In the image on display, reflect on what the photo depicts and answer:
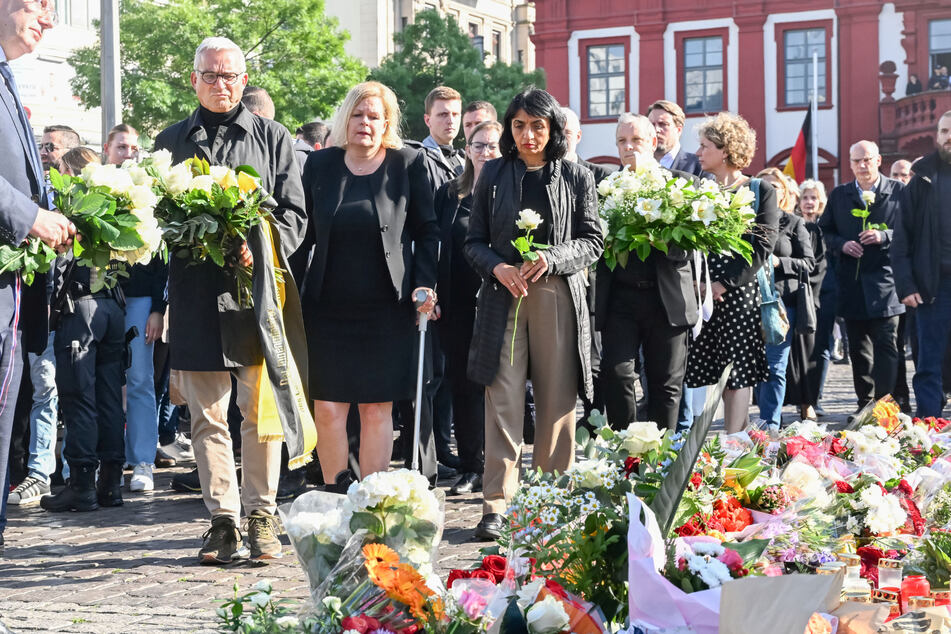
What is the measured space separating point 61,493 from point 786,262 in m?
5.73

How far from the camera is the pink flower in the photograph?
285 centimetres

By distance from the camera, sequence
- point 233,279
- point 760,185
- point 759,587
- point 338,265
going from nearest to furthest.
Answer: point 759,587 < point 233,279 < point 338,265 < point 760,185

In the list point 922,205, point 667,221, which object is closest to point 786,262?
point 922,205

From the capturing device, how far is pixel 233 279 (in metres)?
6.00

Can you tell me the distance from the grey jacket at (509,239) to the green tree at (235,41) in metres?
27.8

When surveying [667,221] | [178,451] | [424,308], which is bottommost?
[178,451]

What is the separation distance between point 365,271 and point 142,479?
253 centimetres

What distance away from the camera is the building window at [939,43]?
37594 mm

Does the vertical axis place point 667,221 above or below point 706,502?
above

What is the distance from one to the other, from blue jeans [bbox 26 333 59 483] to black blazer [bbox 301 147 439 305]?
2346 mm

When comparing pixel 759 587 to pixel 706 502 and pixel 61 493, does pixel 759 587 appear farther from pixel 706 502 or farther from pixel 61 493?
pixel 61 493

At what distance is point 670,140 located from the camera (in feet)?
29.2

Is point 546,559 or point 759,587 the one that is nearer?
point 759,587

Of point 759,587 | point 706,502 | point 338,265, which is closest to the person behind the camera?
point 759,587
